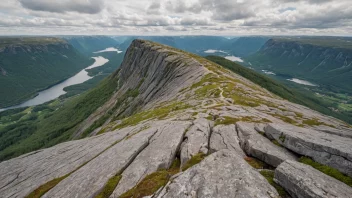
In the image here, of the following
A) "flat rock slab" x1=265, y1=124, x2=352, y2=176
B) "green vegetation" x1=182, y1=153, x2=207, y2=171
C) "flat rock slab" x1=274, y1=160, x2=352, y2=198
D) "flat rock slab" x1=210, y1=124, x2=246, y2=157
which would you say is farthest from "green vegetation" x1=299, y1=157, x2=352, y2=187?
"green vegetation" x1=182, y1=153, x2=207, y2=171

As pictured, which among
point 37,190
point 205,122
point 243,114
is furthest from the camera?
point 243,114

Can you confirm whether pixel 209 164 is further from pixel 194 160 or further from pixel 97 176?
pixel 97 176

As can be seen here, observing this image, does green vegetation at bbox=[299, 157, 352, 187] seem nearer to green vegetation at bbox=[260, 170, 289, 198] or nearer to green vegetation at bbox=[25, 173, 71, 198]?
green vegetation at bbox=[260, 170, 289, 198]

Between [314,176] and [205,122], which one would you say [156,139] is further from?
[314,176]

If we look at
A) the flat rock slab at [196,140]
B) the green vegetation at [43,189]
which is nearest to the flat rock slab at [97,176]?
the green vegetation at [43,189]

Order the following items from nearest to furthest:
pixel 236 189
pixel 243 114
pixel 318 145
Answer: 1. pixel 236 189
2. pixel 318 145
3. pixel 243 114

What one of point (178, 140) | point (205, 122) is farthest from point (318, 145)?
point (205, 122)

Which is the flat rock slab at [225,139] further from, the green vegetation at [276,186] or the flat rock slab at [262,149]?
the green vegetation at [276,186]

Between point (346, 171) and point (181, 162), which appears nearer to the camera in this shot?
point (346, 171)
